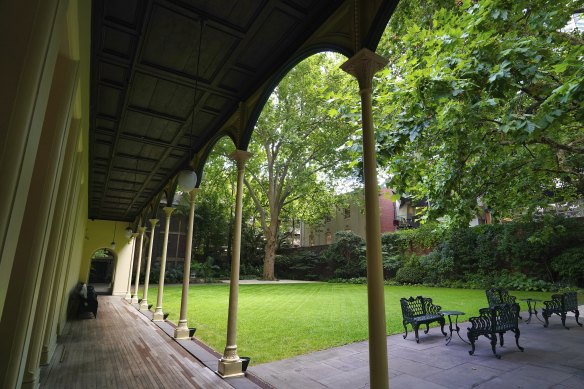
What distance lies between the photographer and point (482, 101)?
5.05 metres

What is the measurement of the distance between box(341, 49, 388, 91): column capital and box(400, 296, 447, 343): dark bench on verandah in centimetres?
628

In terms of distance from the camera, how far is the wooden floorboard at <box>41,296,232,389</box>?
508 centimetres

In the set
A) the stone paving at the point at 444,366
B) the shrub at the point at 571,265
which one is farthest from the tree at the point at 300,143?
the stone paving at the point at 444,366

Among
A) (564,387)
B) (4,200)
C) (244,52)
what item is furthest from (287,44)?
(564,387)

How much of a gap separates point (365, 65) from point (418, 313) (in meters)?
7.37

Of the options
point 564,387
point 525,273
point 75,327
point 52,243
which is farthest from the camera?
point 525,273

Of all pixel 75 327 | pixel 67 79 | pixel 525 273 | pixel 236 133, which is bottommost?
pixel 75 327

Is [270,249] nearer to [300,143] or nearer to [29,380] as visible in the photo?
[300,143]

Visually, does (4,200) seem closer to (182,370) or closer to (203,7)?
(203,7)

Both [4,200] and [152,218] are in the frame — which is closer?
[4,200]

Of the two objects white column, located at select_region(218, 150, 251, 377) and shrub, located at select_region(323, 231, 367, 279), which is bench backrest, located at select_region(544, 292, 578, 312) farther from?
shrub, located at select_region(323, 231, 367, 279)

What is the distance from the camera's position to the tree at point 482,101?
468cm

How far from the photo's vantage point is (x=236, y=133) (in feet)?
19.7

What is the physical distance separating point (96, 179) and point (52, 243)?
7.63 meters
